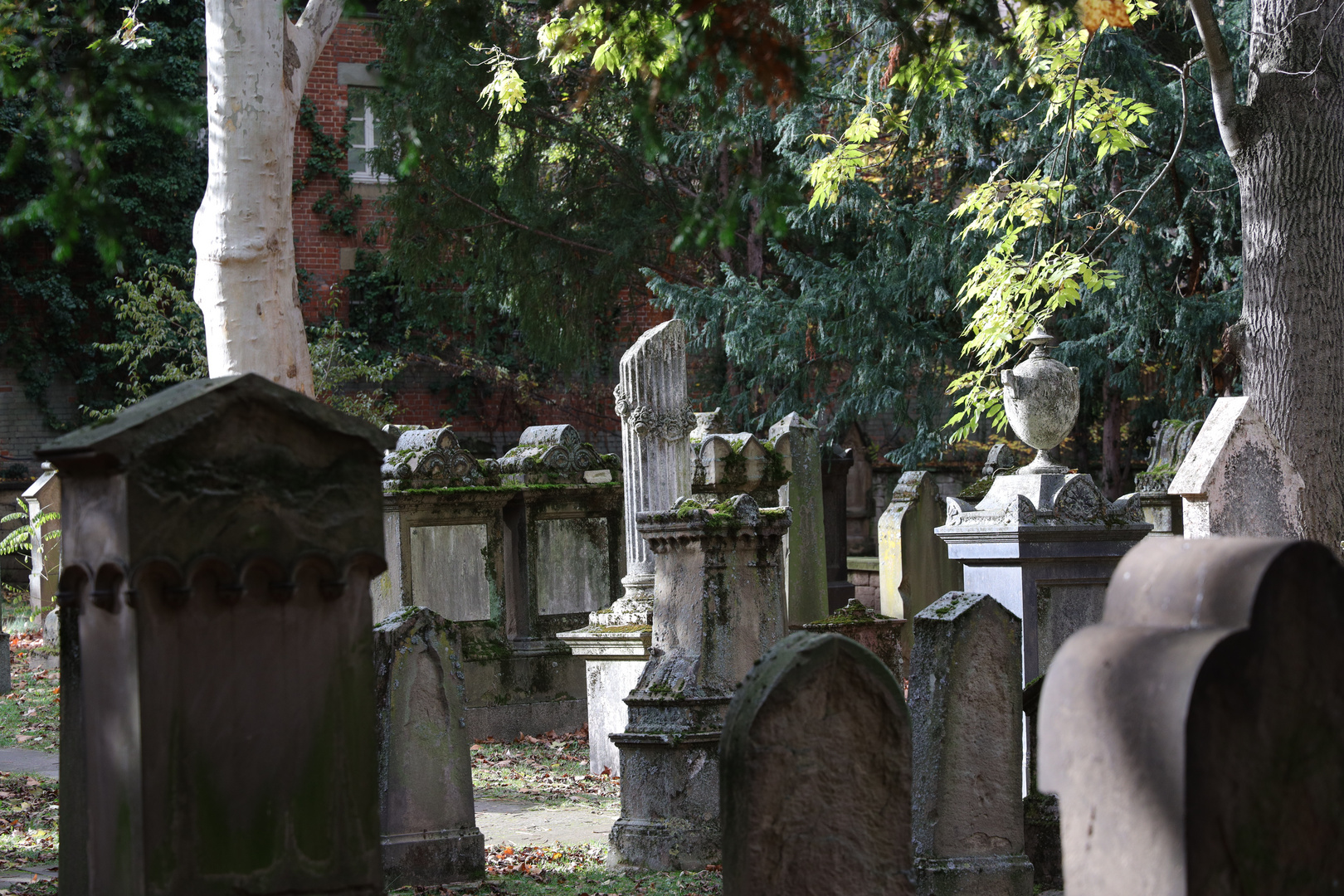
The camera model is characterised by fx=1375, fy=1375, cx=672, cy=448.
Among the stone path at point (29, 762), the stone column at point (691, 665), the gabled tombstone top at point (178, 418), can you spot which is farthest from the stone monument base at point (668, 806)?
the stone path at point (29, 762)

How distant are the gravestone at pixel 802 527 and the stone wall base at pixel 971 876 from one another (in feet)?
21.6

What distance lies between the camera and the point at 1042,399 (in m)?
8.01

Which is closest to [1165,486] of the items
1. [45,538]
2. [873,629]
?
[873,629]

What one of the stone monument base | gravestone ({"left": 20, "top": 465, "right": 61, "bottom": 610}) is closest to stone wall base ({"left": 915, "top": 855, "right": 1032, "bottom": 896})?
the stone monument base

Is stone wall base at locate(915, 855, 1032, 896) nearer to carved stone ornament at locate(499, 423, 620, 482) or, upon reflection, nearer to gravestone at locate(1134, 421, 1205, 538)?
gravestone at locate(1134, 421, 1205, 538)

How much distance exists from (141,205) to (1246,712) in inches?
920

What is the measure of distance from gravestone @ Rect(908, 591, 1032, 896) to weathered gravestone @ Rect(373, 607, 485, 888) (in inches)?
86.6

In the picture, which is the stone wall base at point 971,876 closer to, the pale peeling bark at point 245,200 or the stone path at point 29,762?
the pale peeling bark at point 245,200

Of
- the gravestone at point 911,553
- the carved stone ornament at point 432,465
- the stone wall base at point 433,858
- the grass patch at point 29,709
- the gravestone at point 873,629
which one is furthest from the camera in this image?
the gravestone at point 911,553

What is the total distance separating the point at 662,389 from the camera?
10438mm

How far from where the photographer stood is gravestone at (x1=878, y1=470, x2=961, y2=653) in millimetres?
13078

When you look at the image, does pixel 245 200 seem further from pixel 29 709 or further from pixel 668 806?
pixel 29 709

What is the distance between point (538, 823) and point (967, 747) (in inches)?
141

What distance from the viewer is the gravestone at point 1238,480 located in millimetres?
8680
